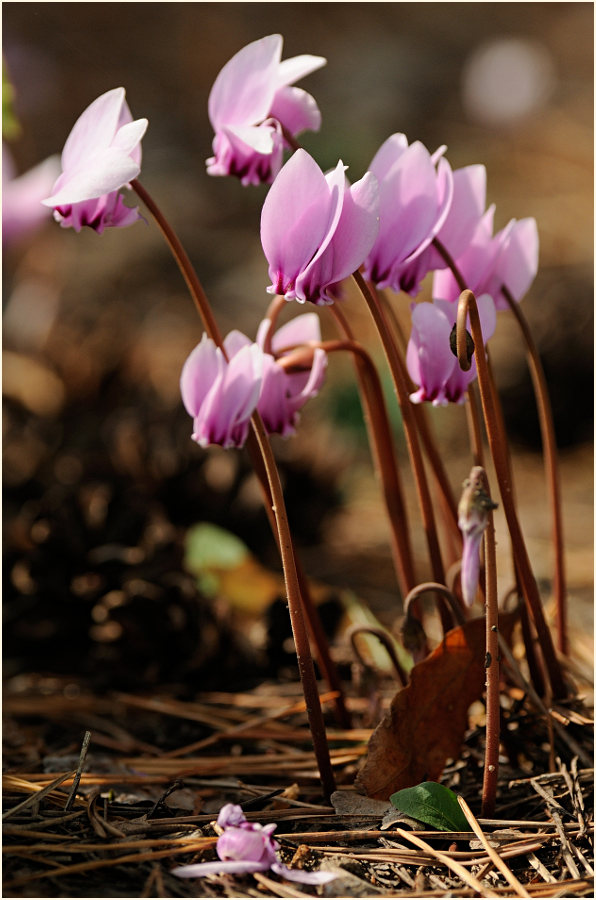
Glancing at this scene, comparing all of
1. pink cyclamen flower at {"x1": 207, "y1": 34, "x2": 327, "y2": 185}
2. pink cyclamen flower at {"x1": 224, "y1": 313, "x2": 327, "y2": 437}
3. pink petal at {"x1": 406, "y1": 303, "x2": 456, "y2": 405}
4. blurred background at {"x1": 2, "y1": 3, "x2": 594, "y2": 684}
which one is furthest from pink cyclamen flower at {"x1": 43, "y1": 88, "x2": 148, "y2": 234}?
blurred background at {"x1": 2, "y1": 3, "x2": 594, "y2": 684}

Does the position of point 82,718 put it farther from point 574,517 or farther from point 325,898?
point 574,517

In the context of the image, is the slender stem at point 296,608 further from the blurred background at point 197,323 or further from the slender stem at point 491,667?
the blurred background at point 197,323

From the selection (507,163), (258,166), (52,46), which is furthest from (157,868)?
(52,46)

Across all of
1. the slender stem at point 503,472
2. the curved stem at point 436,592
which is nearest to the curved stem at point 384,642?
the curved stem at point 436,592

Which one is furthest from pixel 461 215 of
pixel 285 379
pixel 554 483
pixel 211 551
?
pixel 211 551

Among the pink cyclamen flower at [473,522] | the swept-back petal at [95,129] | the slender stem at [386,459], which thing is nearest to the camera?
the pink cyclamen flower at [473,522]

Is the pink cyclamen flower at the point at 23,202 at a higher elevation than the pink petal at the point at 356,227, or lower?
higher

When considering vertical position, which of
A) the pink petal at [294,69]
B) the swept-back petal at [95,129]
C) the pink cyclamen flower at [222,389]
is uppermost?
the pink petal at [294,69]

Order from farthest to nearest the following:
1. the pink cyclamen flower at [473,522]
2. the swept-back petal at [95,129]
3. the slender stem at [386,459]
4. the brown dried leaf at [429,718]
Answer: the slender stem at [386,459] < the brown dried leaf at [429,718] < the swept-back petal at [95,129] < the pink cyclamen flower at [473,522]

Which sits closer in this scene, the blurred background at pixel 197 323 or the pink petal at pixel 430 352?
the pink petal at pixel 430 352

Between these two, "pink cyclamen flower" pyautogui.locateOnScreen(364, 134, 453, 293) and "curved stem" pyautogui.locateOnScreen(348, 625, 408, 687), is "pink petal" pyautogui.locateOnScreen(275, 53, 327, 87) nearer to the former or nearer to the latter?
"pink cyclamen flower" pyautogui.locateOnScreen(364, 134, 453, 293)
